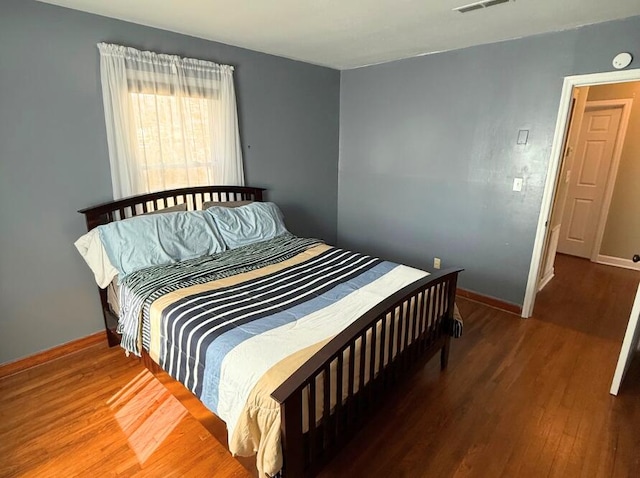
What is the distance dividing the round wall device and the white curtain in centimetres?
289

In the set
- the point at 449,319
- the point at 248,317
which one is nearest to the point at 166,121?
the point at 248,317

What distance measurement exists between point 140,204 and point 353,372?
6.88ft

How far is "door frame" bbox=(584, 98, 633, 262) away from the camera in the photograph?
414 centimetres

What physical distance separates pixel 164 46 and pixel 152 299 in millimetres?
1951

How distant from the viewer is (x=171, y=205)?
9.41 feet

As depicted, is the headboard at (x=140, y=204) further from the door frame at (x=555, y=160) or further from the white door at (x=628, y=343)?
the white door at (x=628, y=343)

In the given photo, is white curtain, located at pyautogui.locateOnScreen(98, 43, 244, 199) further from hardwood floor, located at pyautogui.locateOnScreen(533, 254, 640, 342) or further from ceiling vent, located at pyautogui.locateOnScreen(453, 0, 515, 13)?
hardwood floor, located at pyautogui.locateOnScreen(533, 254, 640, 342)

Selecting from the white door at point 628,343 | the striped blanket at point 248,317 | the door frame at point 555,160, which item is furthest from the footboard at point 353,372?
the door frame at point 555,160

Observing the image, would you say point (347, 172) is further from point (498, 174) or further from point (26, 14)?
point (26, 14)

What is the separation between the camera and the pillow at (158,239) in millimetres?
2299

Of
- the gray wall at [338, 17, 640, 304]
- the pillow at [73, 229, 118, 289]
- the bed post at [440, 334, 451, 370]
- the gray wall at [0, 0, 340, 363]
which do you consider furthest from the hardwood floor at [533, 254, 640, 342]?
the gray wall at [0, 0, 340, 363]

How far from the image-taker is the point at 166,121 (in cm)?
270

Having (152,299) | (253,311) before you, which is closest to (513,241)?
(253,311)

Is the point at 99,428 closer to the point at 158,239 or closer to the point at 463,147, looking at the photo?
the point at 158,239
